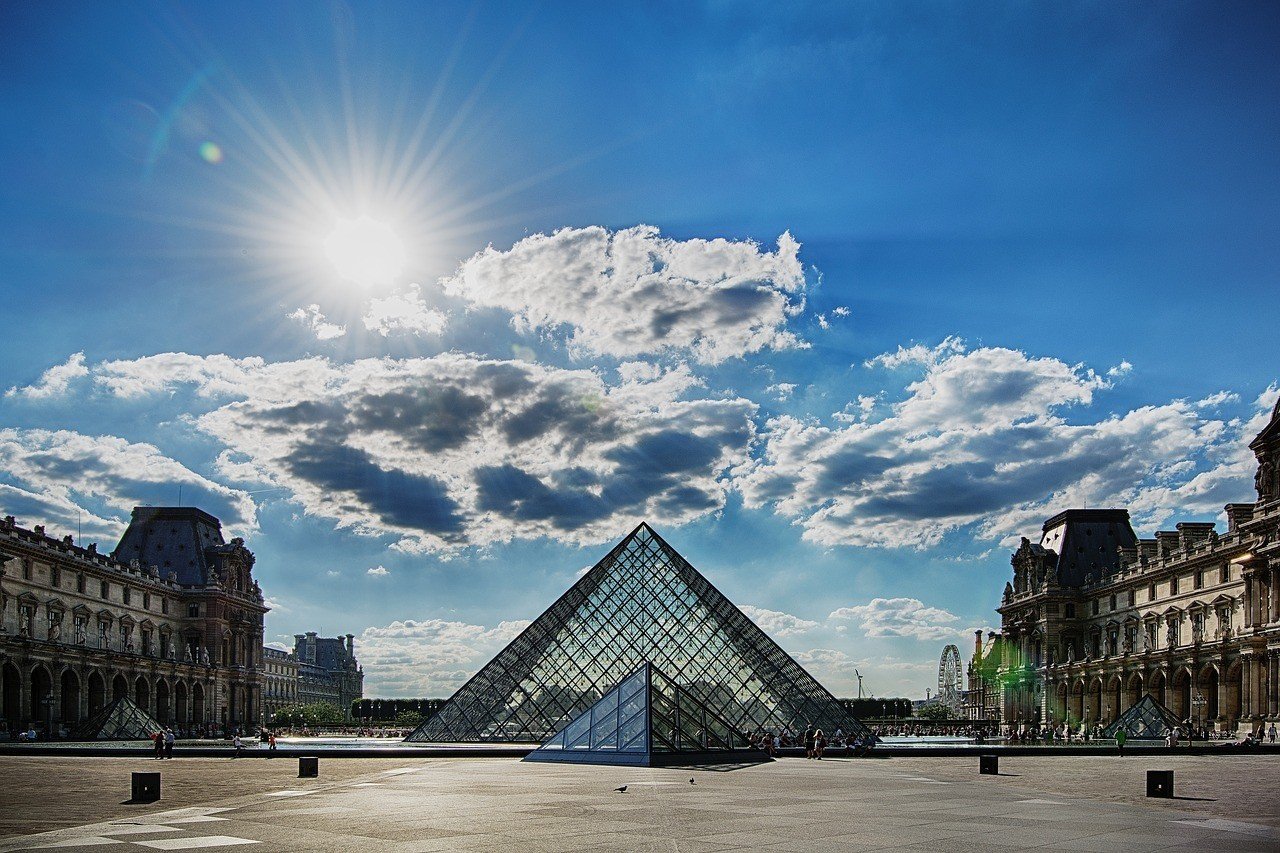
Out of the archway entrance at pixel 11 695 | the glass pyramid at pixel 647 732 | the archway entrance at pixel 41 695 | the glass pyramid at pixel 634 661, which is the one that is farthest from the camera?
the archway entrance at pixel 41 695

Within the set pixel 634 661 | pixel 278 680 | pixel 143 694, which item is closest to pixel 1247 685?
pixel 634 661

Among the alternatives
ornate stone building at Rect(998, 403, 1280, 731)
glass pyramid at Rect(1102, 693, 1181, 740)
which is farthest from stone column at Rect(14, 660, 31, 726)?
ornate stone building at Rect(998, 403, 1280, 731)

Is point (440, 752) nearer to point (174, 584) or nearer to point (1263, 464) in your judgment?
point (1263, 464)

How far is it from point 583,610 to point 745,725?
782 centimetres

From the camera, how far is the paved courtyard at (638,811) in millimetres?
11297

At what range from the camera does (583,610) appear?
43656mm

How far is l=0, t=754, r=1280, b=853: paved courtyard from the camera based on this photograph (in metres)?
11.3

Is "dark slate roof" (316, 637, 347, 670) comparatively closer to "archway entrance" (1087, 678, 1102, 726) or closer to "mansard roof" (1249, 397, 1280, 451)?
"archway entrance" (1087, 678, 1102, 726)

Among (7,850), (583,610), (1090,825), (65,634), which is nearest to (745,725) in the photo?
(583,610)

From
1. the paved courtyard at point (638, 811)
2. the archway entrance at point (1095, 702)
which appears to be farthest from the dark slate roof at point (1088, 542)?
the paved courtyard at point (638, 811)

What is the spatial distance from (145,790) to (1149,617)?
209 feet

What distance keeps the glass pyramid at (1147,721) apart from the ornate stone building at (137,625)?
5203 centimetres

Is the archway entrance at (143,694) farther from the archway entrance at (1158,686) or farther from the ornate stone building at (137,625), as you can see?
the archway entrance at (1158,686)

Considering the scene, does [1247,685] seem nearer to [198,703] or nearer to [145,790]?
[145,790]
